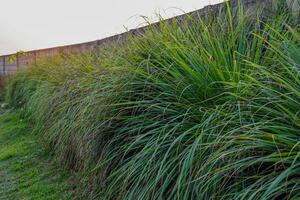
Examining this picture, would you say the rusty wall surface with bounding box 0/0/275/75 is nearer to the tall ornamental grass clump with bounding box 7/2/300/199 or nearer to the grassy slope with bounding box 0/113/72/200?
the tall ornamental grass clump with bounding box 7/2/300/199

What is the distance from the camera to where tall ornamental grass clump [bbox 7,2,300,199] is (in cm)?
131

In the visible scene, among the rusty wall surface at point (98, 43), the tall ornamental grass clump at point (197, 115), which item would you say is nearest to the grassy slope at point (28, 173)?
the tall ornamental grass clump at point (197, 115)

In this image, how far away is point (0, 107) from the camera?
326 inches

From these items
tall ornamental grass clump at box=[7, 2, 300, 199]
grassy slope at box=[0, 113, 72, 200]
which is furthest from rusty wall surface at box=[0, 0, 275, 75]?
grassy slope at box=[0, 113, 72, 200]

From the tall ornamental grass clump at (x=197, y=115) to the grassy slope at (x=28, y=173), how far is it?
0.24 metres

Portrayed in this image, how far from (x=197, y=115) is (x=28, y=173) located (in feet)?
6.98

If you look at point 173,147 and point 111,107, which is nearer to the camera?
point 173,147

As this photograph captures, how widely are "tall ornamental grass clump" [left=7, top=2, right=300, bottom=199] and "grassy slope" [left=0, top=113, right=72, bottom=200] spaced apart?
24cm

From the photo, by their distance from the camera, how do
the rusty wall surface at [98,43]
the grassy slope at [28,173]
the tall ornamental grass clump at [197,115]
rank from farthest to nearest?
the grassy slope at [28,173] → the rusty wall surface at [98,43] → the tall ornamental grass clump at [197,115]

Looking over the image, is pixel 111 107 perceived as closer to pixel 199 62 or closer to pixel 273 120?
pixel 199 62

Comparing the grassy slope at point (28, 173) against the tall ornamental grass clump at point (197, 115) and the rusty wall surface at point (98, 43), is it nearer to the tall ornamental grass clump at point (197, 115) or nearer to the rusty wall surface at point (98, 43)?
the tall ornamental grass clump at point (197, 115)

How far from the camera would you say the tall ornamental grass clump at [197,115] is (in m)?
1.31

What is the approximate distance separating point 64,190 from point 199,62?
149 cm

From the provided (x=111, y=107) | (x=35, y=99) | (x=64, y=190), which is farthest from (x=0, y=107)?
(x=111, y=107)
